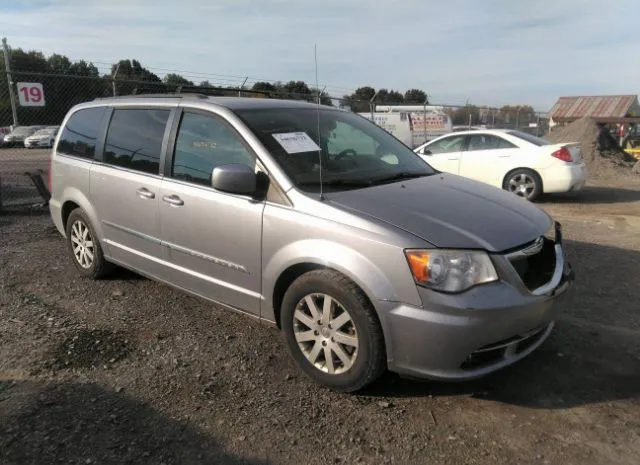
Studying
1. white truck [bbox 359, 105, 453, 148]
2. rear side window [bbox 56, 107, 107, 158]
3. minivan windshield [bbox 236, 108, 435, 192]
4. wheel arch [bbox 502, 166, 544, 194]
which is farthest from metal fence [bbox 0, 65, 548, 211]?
wheel arch [bbox 502, 166, 544, 194]

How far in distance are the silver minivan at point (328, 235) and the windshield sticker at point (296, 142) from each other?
13 mm

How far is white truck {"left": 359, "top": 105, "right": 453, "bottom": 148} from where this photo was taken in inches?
848

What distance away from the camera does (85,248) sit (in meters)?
5.16

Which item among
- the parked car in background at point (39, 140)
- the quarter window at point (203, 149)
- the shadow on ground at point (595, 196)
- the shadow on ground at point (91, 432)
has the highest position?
the quarter window at point (203, 149)

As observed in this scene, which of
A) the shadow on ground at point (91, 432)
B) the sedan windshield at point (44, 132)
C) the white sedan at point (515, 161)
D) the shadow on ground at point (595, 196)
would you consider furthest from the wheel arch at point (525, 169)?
the sedan windshield at point (44, 132)

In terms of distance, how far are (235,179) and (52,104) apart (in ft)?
62.6

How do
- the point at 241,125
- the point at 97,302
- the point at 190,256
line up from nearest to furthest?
the point at 241,125 → the point at 190,256 → the point at 97,302

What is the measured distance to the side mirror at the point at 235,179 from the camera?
327cm

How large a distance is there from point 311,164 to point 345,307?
3.56 ft

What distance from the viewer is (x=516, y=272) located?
289 centimetres

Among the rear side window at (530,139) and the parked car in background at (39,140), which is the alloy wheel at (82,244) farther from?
the parked car in background at (39,140)

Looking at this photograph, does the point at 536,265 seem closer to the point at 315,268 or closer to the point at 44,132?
the point at 315,268

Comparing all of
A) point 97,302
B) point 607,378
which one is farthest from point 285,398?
point 97,302

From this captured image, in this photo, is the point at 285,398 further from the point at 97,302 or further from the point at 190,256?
the point at 97,302
